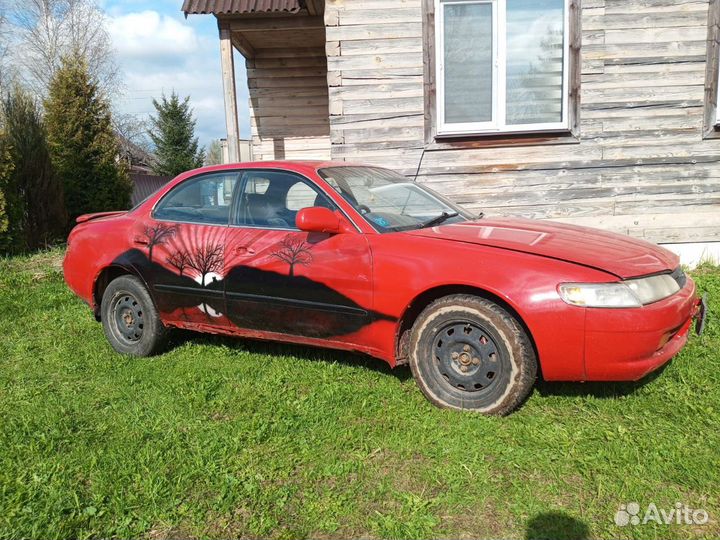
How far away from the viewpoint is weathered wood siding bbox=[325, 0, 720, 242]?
21.4 feet

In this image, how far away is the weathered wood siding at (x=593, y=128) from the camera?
6520 mm

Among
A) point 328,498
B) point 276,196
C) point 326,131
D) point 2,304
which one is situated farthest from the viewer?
point 326,131

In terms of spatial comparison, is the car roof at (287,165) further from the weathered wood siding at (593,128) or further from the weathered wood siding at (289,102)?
the weathered wood siding at (289,102)

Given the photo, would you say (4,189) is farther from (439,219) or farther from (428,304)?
(428,304)

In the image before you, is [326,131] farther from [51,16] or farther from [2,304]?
[51,16]

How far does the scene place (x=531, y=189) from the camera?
22.3ft

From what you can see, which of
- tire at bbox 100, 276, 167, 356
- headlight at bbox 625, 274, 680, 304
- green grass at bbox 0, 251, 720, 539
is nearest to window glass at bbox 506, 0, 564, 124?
green grass at bbox 0, 251, 720, 539

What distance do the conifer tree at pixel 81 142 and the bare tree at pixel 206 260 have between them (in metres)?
9.04

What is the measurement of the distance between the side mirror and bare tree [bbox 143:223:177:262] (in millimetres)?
1169

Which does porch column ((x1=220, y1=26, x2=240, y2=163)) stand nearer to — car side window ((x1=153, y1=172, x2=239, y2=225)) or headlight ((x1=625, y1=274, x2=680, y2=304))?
car side window ((x1=153, y1=172, x2=239, y2=225))

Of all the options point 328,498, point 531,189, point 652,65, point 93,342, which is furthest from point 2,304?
point 652,65

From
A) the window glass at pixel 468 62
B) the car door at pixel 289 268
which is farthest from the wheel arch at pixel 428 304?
the window glass at pixel 468 62

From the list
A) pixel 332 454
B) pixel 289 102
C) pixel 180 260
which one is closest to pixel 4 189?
pixel 289 102

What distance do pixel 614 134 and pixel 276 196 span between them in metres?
4.61
